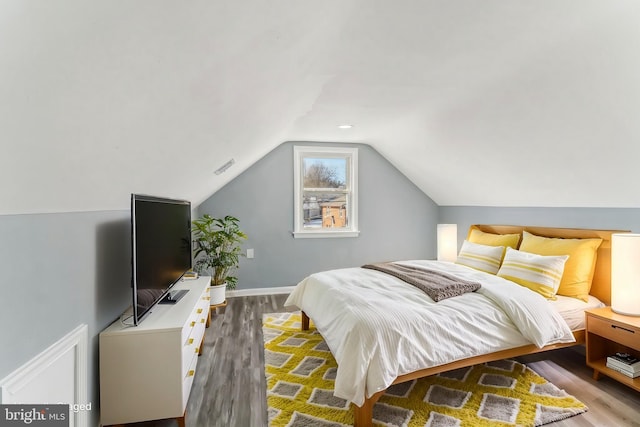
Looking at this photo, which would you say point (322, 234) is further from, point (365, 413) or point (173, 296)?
point (365, 413)

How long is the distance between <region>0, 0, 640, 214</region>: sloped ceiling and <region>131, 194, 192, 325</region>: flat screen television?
5.4 inches

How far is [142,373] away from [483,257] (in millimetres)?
3025

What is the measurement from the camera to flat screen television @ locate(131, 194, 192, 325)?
1697 mm

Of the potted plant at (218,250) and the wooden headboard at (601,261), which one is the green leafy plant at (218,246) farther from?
the wooden headboard at (601,261)

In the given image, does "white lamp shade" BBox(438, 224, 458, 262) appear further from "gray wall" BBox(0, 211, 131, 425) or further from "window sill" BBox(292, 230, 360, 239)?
"gray wall" BBox(0, 211, 131, 425)

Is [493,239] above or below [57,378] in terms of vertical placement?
above

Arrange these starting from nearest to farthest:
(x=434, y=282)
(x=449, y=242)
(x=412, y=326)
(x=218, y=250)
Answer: (x=412, y=326), (x=434, y=282), (x=218, y=250), (x=449, y=242)

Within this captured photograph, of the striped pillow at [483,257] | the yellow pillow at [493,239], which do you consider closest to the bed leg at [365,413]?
the striped pillow at [483,257]

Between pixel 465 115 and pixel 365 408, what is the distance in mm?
2397

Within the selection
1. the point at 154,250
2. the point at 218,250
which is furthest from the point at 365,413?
the point at 218,250

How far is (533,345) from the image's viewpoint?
2174 mm

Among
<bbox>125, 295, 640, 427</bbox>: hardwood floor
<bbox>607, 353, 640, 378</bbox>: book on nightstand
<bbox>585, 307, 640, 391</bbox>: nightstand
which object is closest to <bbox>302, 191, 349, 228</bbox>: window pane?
<bbox>125, 295, 640, 427</bbox>: hardwood floor

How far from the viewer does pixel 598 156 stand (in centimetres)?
233

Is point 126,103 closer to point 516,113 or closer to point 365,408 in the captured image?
point 365,408
